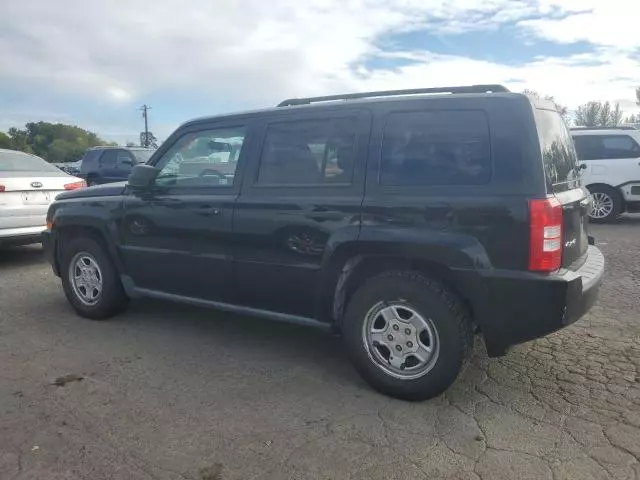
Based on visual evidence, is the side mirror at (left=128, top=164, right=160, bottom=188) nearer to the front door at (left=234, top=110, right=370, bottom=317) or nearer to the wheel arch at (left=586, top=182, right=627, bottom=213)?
the front door at (left=234, top=110, right=370, bottom=317)

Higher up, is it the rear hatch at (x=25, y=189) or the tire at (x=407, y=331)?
the rear hatch at (x=25, y=189)

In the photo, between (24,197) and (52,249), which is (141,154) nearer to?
(24,197)

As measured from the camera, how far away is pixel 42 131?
74188 millimetres

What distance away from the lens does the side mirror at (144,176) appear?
4469 mm

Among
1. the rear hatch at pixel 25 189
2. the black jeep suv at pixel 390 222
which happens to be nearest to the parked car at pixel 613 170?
the black jeep suv at pixel 390 222

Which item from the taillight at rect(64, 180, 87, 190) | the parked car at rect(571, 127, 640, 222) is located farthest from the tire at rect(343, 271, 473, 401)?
the parked car at rect(571, 127, 640, 222)

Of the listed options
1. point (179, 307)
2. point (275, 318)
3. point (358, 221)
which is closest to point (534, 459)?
point (358, 221)

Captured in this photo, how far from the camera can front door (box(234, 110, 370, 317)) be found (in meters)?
3.59

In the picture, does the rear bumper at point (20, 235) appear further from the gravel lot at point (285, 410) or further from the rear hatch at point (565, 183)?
the rear hatch at point (565, 183)

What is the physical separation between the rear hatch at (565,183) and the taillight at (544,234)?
10 cm

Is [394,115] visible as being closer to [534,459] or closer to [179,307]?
[534,459]

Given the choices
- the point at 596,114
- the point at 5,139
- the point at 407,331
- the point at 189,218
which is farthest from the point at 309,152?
the point at 5,139

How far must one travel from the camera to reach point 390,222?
3.39 m

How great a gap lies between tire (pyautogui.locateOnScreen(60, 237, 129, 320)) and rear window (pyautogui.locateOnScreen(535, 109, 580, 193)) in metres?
3.66
